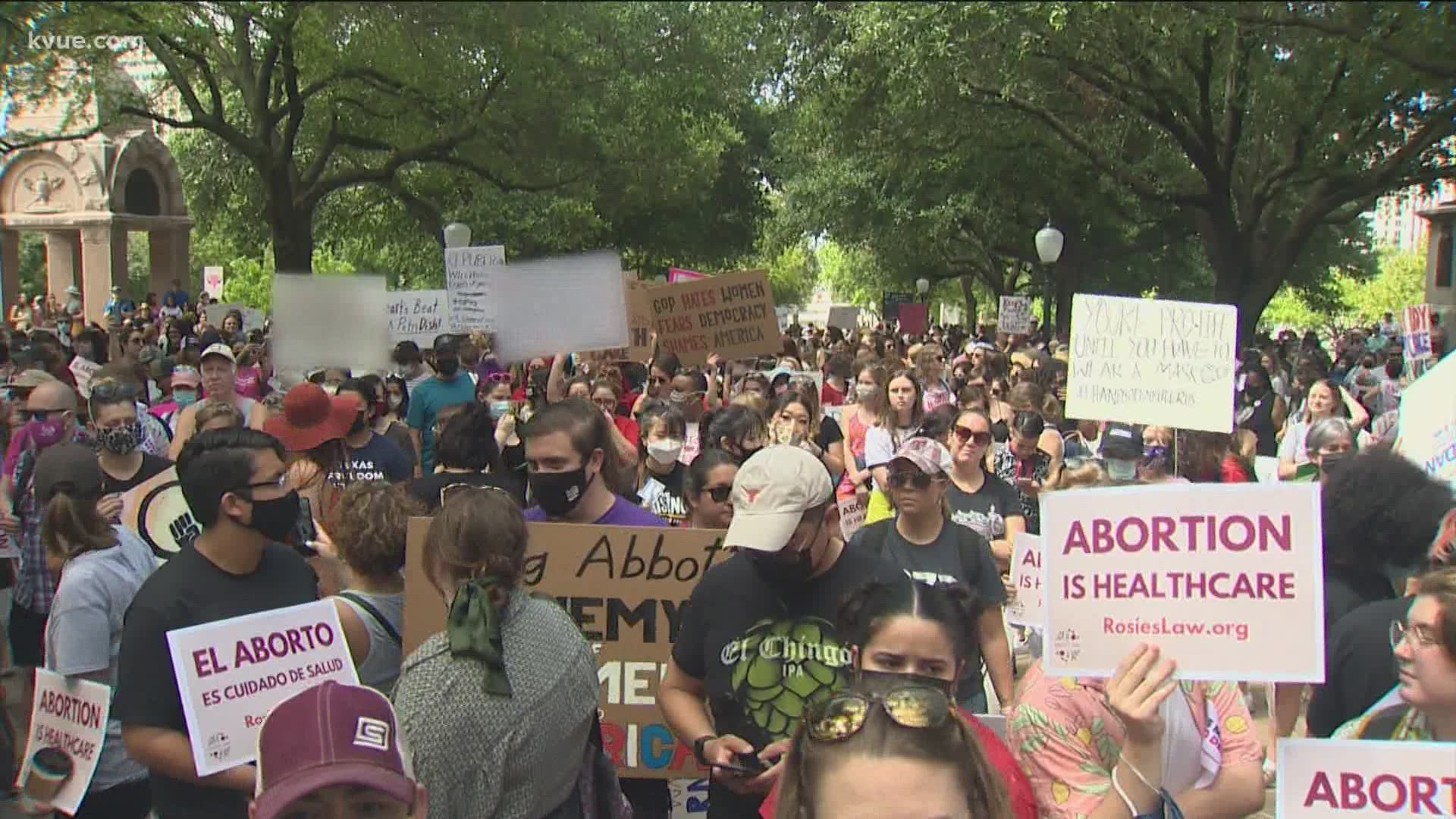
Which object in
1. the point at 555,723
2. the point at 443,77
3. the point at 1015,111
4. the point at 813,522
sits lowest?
the point at 555,723

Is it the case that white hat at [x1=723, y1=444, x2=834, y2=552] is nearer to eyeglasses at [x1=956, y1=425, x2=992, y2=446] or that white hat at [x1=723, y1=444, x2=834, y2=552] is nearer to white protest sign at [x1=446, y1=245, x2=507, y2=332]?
eyeglasses at [x1=956, y1=425, x2=992, y2=446]

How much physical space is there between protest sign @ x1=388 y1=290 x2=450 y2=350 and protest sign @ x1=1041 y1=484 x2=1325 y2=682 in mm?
10982

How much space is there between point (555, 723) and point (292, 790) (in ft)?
2.73

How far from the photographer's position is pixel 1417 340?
12.0 meters

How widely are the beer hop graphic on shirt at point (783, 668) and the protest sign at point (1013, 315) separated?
923 inches

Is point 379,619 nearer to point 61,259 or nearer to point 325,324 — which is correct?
point 325,324

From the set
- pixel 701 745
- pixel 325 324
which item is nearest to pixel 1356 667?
pixel 701 745

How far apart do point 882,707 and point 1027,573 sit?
450cm

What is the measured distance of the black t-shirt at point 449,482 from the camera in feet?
17.6

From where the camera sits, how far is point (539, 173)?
7.72m

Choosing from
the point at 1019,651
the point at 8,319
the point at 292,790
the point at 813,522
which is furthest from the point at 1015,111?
the point at 8,319

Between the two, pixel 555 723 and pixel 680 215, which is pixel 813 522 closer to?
pixel 555 723

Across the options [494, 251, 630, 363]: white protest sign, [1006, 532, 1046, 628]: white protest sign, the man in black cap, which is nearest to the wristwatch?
[1006, 532, 1046, 628]: white protest sign

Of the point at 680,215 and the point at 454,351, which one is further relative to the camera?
the point at 680,215
